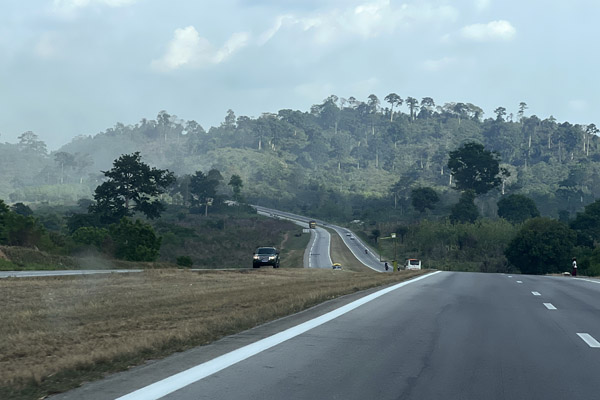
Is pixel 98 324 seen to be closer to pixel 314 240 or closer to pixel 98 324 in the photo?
pixel 98 324

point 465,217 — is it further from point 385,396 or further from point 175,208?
point 385,396

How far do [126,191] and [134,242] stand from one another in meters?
24.4

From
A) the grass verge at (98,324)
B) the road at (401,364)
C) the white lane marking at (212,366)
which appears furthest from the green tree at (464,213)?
the white lane marking at (212,366)

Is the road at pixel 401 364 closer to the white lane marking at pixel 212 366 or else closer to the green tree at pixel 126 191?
the white lane marking at pixel 212 366

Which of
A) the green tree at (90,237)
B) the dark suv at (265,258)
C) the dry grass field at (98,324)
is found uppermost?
the green tree at (90,237)

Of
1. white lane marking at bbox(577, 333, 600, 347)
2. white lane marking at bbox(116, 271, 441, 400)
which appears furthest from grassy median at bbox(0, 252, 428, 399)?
white lane marking at bbox(577, 333, 600, 347)

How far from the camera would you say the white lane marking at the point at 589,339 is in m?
10.7

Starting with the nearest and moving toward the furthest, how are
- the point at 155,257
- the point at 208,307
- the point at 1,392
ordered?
the point at 1,392 < the point at 208,307 < the point at 155,257

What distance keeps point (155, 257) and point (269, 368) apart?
66.0m

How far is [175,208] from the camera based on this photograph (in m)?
170

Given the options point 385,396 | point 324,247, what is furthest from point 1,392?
point 324,247

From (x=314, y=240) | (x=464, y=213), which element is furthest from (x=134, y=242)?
(x=464, y=213)

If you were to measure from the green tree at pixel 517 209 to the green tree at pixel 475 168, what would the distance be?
28.3 feet

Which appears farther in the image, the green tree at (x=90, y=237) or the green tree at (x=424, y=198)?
the green tree at (x=424, y=198)
